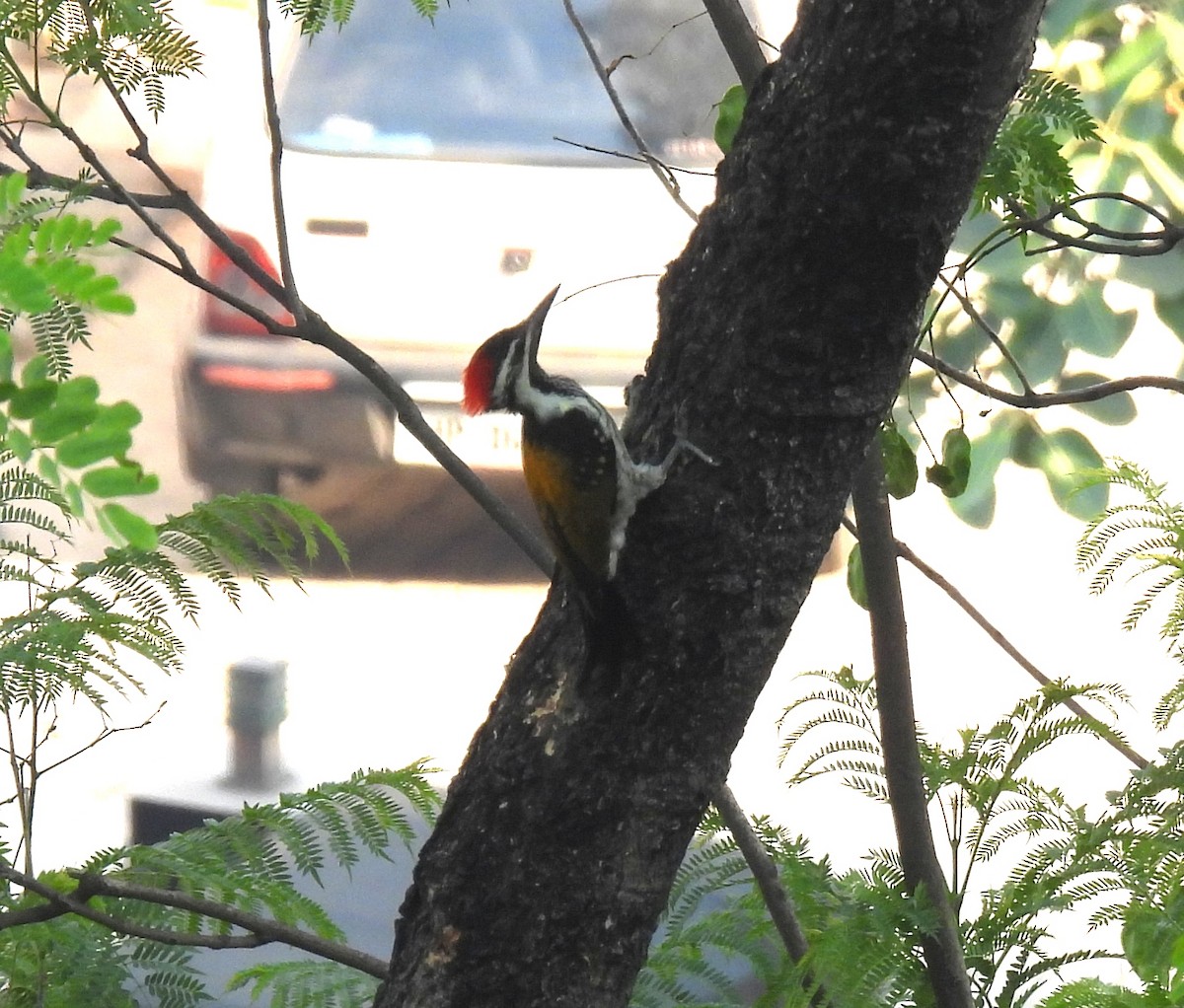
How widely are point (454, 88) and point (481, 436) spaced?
0.75 meters

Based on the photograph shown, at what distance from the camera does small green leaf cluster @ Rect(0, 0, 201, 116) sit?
967mm

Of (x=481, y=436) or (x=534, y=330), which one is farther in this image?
(x=481, y=436)

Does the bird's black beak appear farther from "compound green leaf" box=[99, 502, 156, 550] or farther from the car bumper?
the car bumper

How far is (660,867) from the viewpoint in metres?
0.77

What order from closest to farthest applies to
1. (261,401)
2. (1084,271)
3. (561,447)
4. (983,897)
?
(983,897)
(561,447)
(1084,271)
(261,401)

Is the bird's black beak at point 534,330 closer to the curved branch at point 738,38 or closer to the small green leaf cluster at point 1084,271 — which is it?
the curved branch at point 738,38

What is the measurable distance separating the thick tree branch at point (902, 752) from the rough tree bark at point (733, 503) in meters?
0.15

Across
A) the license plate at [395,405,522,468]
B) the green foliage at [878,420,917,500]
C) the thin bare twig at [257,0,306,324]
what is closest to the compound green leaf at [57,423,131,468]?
the thin bare twig at [257,0,306,324]

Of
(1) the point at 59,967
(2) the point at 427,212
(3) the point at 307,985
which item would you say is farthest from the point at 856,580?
(2) the point at 427,212

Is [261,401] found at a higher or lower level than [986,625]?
higher

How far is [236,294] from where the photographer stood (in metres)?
2.43

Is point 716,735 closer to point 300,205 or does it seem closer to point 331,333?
point 331,333

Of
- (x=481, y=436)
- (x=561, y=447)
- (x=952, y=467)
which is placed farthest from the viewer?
(x=481, y=436)

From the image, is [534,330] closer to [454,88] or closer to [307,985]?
[307,985]
